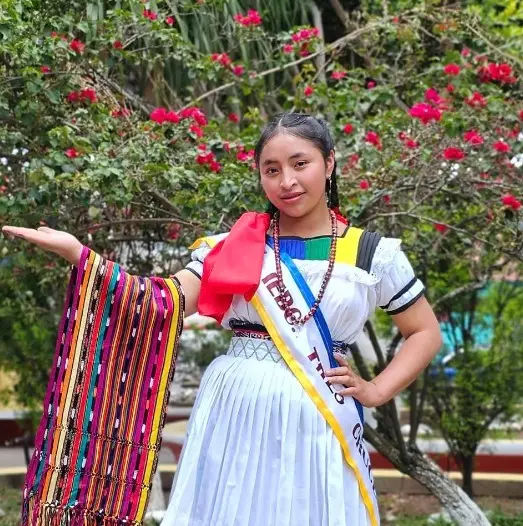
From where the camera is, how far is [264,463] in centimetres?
235

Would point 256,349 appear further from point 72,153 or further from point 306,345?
point 72,153

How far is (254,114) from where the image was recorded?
425 cm

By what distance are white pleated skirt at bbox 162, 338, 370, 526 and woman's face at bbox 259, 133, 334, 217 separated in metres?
0.36

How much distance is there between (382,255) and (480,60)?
8.20 ft

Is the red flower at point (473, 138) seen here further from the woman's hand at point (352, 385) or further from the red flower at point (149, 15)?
the woman's hand at point (352, 385)

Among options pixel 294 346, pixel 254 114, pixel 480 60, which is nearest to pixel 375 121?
pixel 254 114

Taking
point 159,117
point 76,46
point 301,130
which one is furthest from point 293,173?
point 76,46

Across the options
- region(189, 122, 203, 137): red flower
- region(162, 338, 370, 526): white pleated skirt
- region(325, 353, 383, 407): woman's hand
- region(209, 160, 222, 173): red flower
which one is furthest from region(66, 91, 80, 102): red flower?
region(325, 353, 383, 407): woman's hand

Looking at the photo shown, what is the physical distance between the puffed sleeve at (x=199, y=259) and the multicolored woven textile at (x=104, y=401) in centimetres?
11

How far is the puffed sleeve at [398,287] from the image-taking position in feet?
8.03

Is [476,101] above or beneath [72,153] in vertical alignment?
above

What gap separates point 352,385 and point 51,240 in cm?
81

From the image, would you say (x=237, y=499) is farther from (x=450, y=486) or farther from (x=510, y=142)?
(x=450, y=486)

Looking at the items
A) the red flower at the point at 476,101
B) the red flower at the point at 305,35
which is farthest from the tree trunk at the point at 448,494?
the red flower at the point at 305,35
